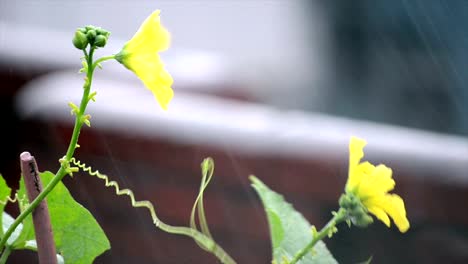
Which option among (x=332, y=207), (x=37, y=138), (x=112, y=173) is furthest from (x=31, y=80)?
(x=332, y=207)

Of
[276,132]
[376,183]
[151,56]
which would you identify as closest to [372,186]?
[376,183]

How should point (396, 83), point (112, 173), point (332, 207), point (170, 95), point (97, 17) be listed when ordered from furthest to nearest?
point (97, 17) → point (396, 83) → point (112, 173) → point (332, 207) → point (170, 95)

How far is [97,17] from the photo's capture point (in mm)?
5332

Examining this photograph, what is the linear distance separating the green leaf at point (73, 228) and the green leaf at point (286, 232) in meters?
0.07

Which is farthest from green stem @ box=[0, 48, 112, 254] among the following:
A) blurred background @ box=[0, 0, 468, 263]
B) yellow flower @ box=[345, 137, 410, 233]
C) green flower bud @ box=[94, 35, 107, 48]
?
blurred background @ box=[0, 0, 468, 263]

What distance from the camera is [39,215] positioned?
12.3 inches

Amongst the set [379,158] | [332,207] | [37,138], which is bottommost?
[37,138]

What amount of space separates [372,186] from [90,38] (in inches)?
4.9

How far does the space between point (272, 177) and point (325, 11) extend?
116cm

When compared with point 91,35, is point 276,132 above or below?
above

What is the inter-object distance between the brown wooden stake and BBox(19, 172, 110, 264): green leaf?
34 millimetres

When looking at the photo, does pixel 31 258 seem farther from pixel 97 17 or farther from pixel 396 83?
pixel 97 17

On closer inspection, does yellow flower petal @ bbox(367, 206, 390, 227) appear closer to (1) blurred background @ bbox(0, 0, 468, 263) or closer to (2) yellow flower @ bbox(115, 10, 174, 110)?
(2) yellow flower @ bbox(115, 10, 174, 110)

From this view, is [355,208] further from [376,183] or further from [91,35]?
[91,35]
